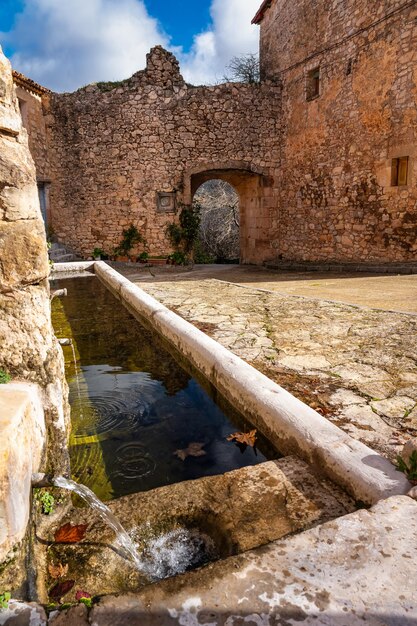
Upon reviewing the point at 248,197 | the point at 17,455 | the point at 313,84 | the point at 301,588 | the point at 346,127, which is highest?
the point at 313,84

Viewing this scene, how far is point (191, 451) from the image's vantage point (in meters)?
2.42

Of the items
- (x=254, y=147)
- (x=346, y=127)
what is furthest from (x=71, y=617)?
(x=254, y=147)

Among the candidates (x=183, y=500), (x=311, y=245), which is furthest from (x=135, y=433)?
(x=311, y=245)

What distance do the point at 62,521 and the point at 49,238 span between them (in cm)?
1286

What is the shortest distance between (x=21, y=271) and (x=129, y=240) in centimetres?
1140

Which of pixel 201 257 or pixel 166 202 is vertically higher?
pixel 166 202

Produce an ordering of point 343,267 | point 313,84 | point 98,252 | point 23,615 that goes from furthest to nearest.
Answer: point 98,252 → point 313,84 → point 343,267 → point 23,615

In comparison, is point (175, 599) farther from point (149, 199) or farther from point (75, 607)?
point (149, 199)

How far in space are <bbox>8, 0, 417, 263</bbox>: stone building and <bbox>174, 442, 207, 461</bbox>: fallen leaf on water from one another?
8616mm

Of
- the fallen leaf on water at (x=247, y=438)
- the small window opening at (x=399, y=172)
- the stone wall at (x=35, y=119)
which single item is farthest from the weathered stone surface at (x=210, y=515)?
the stone wall at (x=35, y=119)

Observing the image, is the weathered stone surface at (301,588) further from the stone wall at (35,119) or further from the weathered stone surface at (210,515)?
the stone wall at (35,119)

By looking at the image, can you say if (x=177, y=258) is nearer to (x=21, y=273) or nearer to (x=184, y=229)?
(x=184, y=229)

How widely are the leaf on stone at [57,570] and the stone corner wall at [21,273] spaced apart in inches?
19.4

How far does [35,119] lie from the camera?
12.0 m
